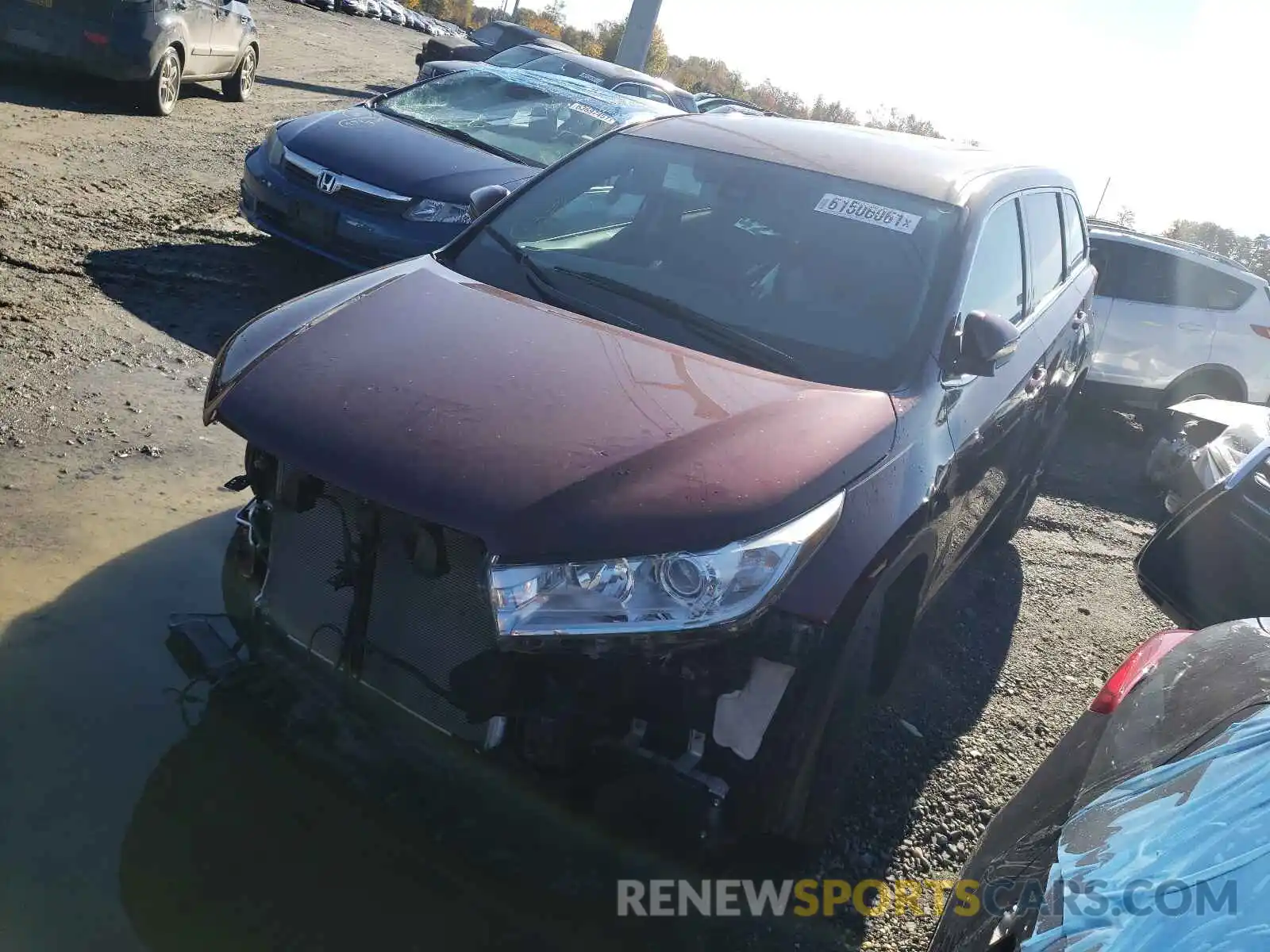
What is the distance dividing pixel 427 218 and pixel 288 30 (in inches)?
870

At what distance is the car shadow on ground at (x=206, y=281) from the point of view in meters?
5.88

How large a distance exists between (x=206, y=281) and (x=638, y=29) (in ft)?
56.0

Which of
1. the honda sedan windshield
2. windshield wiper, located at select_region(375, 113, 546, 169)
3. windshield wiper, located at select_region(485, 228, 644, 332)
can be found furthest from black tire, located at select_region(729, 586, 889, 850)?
the honda sedan windshield

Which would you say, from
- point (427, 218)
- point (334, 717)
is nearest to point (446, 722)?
point (334, 717)

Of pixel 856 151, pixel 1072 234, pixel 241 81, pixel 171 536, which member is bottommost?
pixel 171 536

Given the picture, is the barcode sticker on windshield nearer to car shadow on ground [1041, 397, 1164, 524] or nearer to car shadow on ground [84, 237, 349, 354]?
car shadow on ground [1041, 397, 1164, 524]

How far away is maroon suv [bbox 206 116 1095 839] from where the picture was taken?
2.37 metres

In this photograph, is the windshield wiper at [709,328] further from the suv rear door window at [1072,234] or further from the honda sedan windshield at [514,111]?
the honda sedan windshield at [514,111]

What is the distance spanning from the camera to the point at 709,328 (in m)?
3.32

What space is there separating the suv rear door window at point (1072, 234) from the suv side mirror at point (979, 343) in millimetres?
2372

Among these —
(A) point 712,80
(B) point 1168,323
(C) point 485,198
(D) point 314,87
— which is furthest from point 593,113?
(A) point 712,80

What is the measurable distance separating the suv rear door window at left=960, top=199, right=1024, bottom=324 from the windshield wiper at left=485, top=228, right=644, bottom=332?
115cm

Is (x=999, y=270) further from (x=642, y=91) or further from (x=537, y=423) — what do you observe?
(x=642, y=91)

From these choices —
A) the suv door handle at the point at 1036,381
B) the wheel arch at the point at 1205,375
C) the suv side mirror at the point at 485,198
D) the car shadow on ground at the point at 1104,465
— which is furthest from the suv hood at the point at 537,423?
the wheel arch at the point at 1205,375
